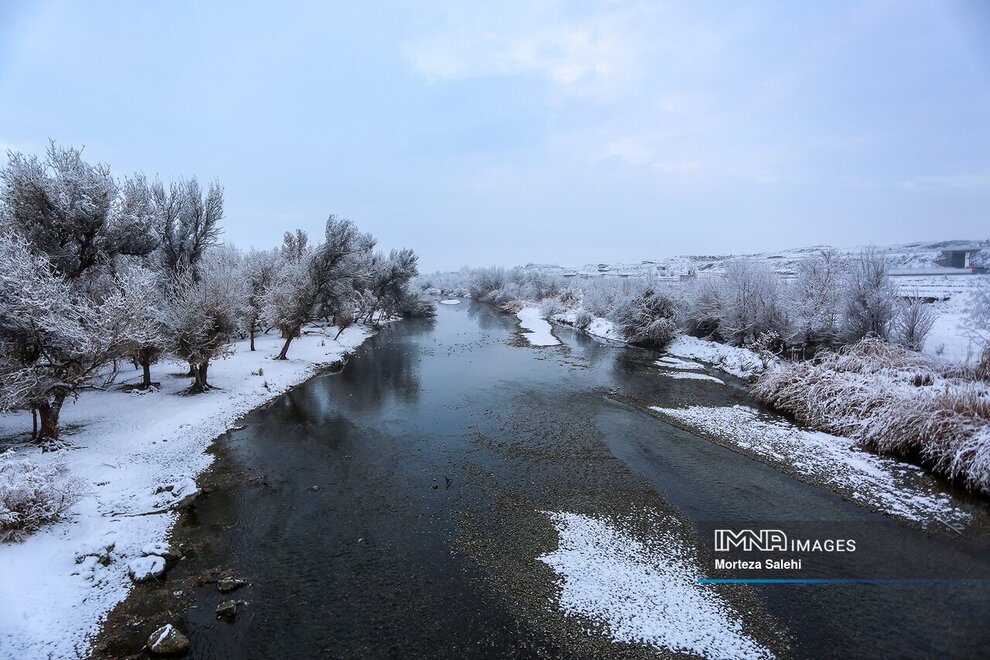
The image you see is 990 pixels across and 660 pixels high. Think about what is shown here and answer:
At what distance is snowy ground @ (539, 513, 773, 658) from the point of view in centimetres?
588

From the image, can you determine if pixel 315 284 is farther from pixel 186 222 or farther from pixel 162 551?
pixel 162 551

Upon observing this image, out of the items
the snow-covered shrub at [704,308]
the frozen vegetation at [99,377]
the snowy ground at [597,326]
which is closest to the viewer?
the frozen vegetation at [99,377]

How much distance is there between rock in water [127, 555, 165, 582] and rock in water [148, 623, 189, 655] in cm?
148

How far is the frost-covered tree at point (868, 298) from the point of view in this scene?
63.2 ft

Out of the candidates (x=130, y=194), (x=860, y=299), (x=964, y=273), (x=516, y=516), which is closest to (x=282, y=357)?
(x=130, y=194)

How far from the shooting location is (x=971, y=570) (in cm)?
741

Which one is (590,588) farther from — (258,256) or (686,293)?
(258,256)

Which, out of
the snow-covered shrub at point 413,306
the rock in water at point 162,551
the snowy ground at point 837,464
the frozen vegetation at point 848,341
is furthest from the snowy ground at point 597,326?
the rock in water at point 162,551

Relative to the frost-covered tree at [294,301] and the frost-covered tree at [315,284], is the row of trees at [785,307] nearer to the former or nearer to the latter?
the frost-covered tree at [315,284]

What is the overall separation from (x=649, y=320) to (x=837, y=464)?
20602 millimetres

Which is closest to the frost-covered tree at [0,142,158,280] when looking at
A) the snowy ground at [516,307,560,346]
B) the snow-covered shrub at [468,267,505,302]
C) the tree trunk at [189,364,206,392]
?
the tree trunk at [189,364,206,392]

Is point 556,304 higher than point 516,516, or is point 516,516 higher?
point 556,304

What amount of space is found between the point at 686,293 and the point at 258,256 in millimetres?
36015

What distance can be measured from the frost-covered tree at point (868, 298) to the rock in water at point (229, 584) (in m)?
24.2
